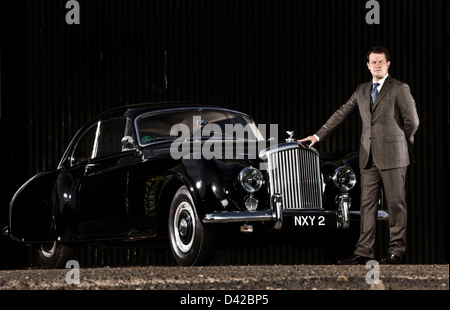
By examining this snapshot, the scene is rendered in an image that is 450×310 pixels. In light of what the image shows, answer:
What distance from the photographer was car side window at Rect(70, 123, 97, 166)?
9484mm

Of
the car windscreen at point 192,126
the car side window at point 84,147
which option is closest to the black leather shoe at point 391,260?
the car windscreen at point 192,126

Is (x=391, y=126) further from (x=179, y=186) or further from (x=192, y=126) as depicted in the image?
(x=192, y=126)

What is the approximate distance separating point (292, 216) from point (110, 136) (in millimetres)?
2545

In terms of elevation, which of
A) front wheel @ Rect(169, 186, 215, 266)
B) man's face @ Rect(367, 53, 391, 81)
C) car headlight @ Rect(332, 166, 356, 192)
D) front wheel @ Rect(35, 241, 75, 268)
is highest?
man's face @ Rect(367, 53, 391, 81)

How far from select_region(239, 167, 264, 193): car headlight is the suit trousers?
100 centimetres

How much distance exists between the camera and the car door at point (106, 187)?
27.9ft

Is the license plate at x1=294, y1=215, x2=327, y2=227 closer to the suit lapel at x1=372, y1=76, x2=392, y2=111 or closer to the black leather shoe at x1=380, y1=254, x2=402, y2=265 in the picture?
the black leather shoe at x1=380, y1=254, x2=402, y2=265

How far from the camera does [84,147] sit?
9688 mm

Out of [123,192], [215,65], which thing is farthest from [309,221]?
[215,65]

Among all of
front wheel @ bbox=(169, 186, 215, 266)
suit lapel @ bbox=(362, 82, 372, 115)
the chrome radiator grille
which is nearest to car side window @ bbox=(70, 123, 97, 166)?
front wheel @ bbox=(169, 186, 215, 266)

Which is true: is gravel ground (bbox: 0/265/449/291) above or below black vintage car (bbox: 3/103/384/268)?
below

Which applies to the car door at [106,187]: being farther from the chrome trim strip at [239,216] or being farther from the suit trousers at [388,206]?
the suit trousers at [388,206]
